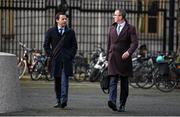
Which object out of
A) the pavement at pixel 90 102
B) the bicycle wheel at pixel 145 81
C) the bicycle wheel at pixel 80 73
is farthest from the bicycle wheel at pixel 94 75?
the bicycle wheel at pixel 145 81

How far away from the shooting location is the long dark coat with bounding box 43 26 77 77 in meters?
12.9

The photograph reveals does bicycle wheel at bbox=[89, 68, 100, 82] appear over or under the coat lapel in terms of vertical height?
under

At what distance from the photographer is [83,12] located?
85.4 ft

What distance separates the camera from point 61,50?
12969 millimetres

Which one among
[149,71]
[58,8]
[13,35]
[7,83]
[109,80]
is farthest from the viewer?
[13,35]

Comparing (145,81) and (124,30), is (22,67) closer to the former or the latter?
(145,81)

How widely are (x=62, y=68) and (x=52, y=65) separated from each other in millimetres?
241

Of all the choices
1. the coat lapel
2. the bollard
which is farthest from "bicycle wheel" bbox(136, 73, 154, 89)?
the bollard

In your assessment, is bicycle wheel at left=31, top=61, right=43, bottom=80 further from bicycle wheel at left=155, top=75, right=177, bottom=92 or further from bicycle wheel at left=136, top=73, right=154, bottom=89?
bicycle wheel at left=155, top=75, right=177, bottom=92

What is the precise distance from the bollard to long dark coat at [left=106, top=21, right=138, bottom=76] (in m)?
1.90

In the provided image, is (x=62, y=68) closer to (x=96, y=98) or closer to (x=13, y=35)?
(x=96, y=98)

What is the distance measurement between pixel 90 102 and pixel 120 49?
2.34 meters

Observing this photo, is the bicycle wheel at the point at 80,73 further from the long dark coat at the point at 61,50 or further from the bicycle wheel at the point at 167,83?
the long dark coat at the point at 61,50

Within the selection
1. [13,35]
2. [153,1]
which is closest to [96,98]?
[13,35]
